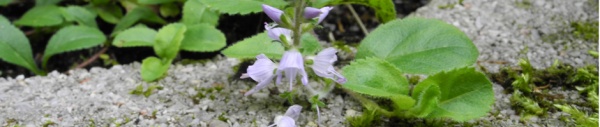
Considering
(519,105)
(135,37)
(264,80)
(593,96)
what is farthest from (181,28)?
(593,96)

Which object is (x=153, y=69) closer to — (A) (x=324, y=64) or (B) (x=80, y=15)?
(B) (x=80, y=15)

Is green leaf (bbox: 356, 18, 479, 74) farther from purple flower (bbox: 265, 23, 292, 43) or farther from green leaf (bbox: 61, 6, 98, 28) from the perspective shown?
green leaf (bbox: 61, 6, 98, 28)

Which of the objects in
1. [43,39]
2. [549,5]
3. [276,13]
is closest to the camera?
[276,13]

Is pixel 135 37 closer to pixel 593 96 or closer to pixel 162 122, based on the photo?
pixel 162 122

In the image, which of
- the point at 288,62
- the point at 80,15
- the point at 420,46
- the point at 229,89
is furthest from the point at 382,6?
the point at 80,15

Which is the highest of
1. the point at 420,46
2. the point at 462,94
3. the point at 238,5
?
the point at 238,5

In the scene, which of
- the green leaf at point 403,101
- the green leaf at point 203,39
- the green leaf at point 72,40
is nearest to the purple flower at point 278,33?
the green leaf at point 403,101
